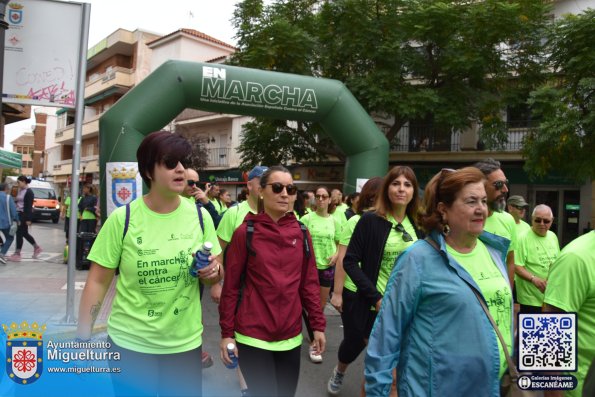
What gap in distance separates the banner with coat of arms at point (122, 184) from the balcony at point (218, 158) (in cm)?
2209

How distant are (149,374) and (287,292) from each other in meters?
0.88

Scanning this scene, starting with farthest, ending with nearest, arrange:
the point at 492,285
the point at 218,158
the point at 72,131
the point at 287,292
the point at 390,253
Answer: the point at 72,131
the point at 218,158
the point at 390,253
the point at 287,292
the point at 492,285

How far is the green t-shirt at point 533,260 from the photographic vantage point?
520 centimetres

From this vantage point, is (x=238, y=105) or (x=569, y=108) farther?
(x=569, y=108)

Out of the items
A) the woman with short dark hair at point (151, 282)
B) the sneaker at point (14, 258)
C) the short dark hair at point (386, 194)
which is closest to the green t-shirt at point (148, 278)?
the woman with short dark hair at point (151, 282)

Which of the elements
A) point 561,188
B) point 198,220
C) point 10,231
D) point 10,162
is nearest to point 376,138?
point 198,220

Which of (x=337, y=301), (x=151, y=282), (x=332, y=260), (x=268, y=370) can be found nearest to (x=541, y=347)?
(x=268, y=370)

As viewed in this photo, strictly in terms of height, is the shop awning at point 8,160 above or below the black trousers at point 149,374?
above

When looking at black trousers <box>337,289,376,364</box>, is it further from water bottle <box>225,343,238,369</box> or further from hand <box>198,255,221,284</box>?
hand <box>198,255,221,284</box>

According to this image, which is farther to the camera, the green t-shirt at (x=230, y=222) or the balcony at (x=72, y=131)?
the balcony at (x=72, y=131)

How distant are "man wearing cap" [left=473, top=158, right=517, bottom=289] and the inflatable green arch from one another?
223 inches

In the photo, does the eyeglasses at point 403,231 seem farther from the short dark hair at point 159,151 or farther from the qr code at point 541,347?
the short dark hair at point 159,151

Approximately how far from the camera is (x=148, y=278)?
8.02ft

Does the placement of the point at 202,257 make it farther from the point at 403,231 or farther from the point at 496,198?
the point at 496,198
